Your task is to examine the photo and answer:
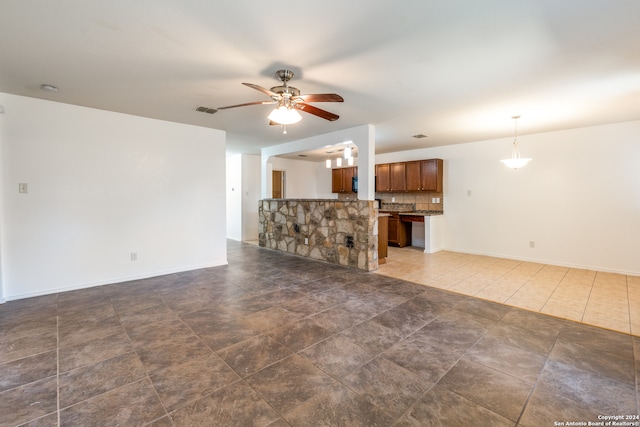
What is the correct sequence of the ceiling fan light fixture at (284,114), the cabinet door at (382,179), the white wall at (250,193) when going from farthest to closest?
the white wall at (250,193) → the cabinet door at (382,179) → the ceiling fan light fixture at (284,114)

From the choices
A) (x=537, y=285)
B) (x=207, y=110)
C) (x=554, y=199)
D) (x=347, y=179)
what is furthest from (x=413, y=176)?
(x=207, y=110)

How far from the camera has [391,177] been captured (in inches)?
285

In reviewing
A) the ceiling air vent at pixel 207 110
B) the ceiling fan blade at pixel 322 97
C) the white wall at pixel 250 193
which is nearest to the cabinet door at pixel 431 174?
the white wall at pixel 250 193

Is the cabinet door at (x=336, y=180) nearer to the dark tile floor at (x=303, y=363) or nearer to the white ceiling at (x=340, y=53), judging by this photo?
the white ceiling at (x=340, y=53)

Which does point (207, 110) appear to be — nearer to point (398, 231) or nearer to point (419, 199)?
point (398, 231)

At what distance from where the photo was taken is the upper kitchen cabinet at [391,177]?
702 centimetres

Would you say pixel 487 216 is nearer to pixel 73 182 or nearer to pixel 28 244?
pixel 73 182

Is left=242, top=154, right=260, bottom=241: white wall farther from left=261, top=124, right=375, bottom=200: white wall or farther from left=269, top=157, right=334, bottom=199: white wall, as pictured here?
left=261, top=124, right=375, bottom=200: white wall

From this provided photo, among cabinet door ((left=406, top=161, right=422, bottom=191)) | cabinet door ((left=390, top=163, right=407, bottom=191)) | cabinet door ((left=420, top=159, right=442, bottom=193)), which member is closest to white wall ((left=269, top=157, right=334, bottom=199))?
cabinet door ((left=390, top=163, right=407, bottom=191))

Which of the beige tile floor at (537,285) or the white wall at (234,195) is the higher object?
the white wall at (234,195)

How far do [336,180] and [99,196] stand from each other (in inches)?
240

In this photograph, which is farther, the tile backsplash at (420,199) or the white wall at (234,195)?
the white wall at (234,195)

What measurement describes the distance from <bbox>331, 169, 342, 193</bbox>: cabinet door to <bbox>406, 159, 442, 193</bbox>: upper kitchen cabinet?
7.60 ft

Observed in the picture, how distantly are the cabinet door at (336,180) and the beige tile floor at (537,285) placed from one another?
3.53 meters
